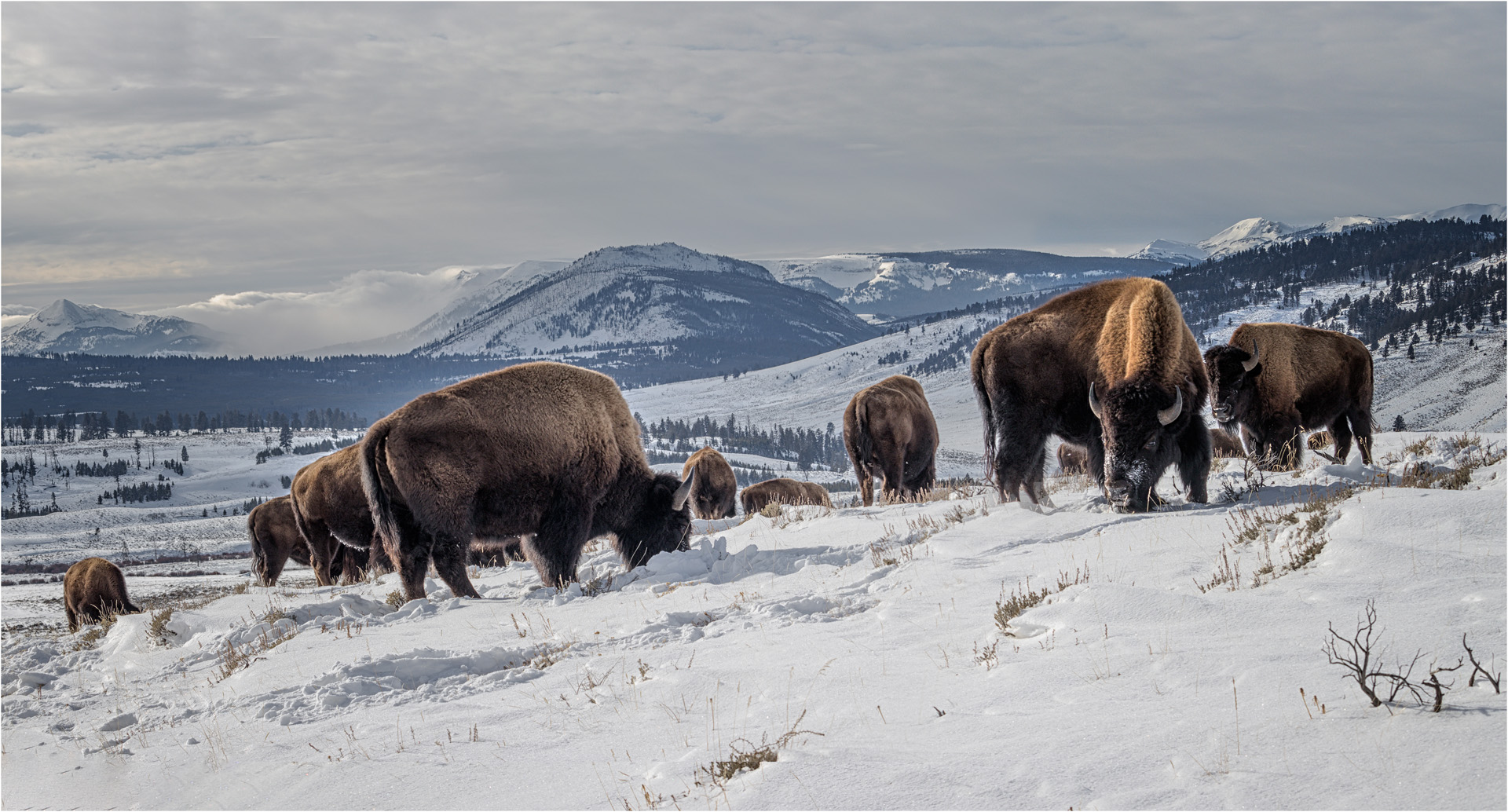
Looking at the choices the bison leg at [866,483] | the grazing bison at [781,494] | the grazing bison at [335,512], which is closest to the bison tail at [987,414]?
the bison leg at [866,483]

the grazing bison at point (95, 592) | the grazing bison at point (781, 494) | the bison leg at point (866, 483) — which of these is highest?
the bison leg at point (866, 483)

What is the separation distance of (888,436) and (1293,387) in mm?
7777

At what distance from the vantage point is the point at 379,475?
10500 millimetres

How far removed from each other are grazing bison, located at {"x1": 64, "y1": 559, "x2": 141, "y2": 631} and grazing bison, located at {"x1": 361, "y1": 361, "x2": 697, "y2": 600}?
12089mm

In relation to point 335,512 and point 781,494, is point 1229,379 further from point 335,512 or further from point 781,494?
point 335,512

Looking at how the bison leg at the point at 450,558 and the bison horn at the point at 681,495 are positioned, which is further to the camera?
the bison horn at the point at 681,495

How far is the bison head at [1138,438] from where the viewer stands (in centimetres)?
915

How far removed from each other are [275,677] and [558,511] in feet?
14.9

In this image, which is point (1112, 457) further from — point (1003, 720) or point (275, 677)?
point (275, 677)

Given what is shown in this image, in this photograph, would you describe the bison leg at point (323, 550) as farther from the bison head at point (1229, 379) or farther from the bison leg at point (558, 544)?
the bison head at point (1229, 379)

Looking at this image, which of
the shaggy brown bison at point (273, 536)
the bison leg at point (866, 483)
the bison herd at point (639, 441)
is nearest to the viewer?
the bison herd at point (639, 441)

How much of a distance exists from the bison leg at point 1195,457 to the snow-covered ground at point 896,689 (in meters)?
0.65

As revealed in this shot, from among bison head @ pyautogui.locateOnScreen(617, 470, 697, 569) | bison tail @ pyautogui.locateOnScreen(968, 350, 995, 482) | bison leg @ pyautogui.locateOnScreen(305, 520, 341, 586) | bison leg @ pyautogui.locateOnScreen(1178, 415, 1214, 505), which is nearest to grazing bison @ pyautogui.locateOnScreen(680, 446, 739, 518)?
bison leg @ pyautogui.locateOnScreen(305, 520, 341, 586)

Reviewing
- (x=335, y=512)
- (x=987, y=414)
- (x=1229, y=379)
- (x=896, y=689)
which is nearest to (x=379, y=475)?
(x=335, y=512)
